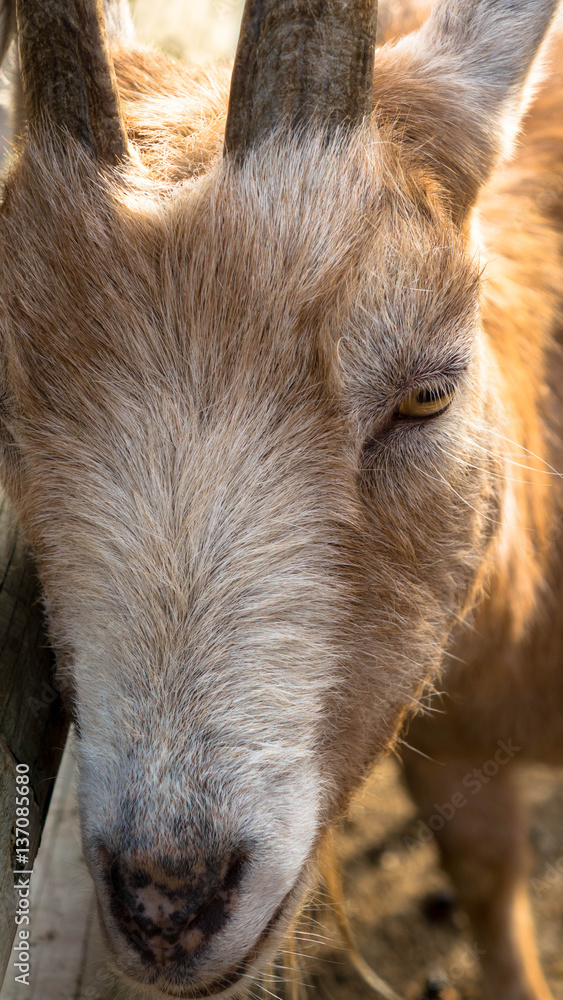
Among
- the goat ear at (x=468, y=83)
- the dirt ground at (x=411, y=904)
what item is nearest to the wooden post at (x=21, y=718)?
the goat ear at (x=468, y=83)

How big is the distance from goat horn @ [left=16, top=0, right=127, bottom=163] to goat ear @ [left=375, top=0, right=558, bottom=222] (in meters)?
0.72

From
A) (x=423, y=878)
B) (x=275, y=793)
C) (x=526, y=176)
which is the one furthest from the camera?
(x=423, y=878)

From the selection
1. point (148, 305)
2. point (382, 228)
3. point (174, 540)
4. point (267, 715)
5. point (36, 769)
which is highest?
point (382, 228)

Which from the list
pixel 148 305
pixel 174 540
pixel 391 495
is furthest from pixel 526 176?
pixel 174 540

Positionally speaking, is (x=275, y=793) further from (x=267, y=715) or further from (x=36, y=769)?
(x=36, y=769)

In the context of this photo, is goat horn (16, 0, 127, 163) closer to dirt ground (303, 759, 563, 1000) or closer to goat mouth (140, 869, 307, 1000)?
goat mouth (140, 869, 307, 1000)

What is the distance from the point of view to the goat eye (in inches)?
77.4

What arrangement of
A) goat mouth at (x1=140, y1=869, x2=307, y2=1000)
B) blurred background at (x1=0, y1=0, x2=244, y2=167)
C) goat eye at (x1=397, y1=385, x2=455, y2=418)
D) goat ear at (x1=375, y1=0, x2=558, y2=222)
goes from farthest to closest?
blurred background at (x1=0, y1=0, x2=244, y2=167), goat ear at (x1=375, y1=0, x2=558, y2=222), goat eye at (x1=397, y1=385, x2=455, y2=418), goat mouth at (x1=140, y1=869, x2=307, y2=1000)

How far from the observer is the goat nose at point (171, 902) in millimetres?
1518

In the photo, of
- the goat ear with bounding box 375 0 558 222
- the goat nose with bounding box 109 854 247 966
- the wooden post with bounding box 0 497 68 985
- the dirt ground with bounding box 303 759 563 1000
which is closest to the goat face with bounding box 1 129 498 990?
the goat nose with bounding box 109 854 247 966

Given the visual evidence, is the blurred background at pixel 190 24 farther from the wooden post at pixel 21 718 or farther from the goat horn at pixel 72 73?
the wooden post at pixel 21 718

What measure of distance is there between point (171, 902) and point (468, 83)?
2.16m

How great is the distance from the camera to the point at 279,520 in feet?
5.77

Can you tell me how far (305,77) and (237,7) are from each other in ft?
7.24
